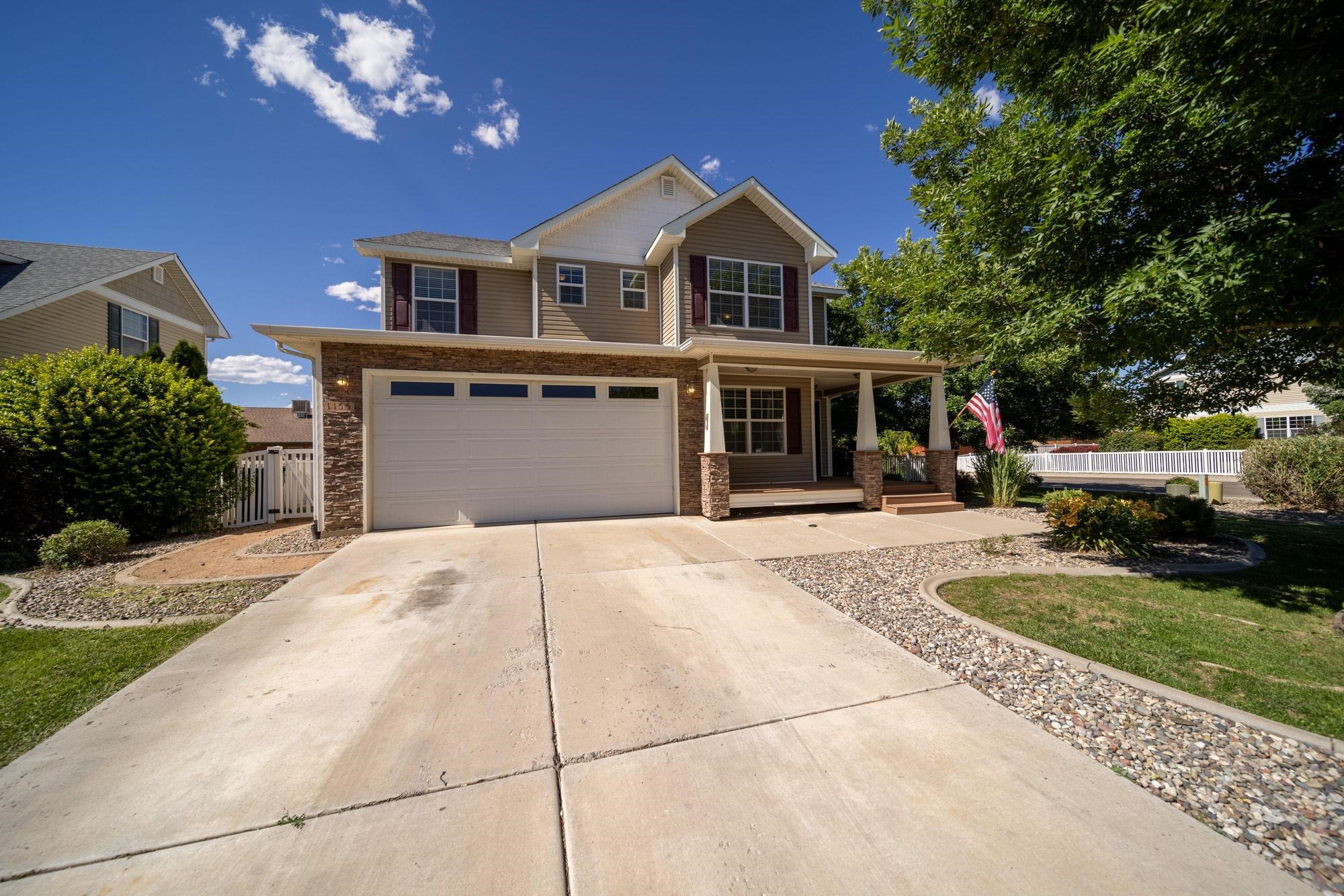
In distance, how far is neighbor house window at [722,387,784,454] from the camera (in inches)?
489

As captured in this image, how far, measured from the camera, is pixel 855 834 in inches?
80.1

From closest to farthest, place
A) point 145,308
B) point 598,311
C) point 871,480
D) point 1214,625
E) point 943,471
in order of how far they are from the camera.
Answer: point 1214,625, point 871,480, point 943,471, point 598,311, point 145,308

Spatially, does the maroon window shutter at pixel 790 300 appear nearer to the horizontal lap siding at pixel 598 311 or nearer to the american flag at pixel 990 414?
the horizontal lap siding at pixel 598 311

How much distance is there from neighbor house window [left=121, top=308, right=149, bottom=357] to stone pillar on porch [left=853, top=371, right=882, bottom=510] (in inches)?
774

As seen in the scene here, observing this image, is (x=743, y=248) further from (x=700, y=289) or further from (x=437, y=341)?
(x=437, y=341)

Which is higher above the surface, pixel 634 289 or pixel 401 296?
pixel 634 289

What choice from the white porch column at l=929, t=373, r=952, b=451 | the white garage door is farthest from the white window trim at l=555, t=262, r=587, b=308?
the white porch column at l=929, t=373, r=952, b=451

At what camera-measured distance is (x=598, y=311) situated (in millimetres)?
12148

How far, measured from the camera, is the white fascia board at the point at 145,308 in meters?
13.0

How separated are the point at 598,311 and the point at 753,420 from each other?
4.91 m

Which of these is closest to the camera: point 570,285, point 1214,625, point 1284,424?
point 1214,625

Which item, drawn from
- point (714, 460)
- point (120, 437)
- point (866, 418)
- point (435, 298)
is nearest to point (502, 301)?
point (435, 298)

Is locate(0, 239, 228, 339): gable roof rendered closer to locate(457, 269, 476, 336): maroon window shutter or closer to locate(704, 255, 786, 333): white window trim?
locate(457, 269, 476, 336): maroon window shutter

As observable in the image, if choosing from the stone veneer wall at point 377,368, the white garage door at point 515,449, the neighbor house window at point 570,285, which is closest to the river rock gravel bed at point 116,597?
the stone veneer wall at point 377,368
